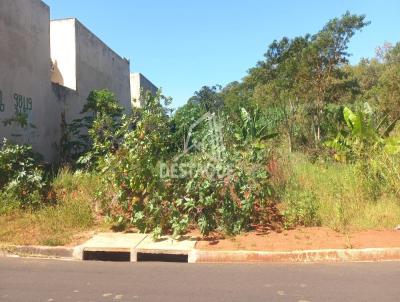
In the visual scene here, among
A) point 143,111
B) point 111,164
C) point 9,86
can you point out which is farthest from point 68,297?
point 9,86

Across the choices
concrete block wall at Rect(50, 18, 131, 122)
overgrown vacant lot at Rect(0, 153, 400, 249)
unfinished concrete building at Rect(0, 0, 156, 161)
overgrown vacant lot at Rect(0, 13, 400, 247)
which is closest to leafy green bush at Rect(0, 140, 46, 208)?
overgrown vacant lot at Rect(0, 13, 400, 247)

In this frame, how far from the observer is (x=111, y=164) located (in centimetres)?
829

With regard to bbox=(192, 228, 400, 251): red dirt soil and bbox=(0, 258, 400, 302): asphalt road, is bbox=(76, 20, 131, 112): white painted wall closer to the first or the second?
bbox=(192, 228, 400, 251): red dirt soil

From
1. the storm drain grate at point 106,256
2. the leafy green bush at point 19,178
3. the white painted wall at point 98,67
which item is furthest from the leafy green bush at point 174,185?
the white painted wall at point 98,67

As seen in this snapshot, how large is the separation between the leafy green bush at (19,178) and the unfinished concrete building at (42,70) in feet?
4.53

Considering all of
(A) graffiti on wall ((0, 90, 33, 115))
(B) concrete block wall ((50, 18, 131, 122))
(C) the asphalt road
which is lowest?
(C) the asphalt road

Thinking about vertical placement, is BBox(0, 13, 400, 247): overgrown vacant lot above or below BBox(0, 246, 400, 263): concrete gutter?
above

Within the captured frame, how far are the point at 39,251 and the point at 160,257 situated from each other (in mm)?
1890

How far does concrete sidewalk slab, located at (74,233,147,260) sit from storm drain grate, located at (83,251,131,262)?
0.27ft

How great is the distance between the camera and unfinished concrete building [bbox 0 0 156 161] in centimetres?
1074

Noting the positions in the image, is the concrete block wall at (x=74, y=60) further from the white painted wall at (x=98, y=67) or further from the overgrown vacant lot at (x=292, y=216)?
the overgrown vacant lot at (x=292, y=216)

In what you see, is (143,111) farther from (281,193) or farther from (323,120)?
(323,120)

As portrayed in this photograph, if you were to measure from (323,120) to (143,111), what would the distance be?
8.50 metres

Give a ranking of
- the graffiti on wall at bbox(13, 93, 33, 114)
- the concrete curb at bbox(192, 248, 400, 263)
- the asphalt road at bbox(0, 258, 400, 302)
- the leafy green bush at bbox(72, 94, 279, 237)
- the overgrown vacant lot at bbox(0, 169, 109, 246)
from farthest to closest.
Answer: the graffiti on wall at bbox(13, 93, 33, 114), the leafy green bush at bbox(72, 94, 279, 237), the overgrown vacant lot at bbox(0, 169, 109, 246), the concrete curb at bbox(192, 248, 400, 263), the asphalt road at bbox(0, 258, 400, 302)
